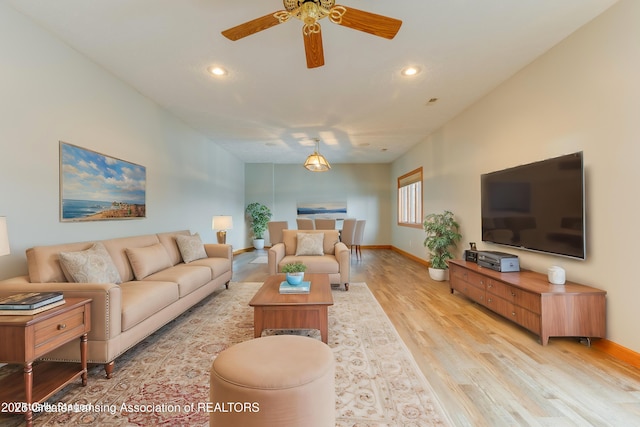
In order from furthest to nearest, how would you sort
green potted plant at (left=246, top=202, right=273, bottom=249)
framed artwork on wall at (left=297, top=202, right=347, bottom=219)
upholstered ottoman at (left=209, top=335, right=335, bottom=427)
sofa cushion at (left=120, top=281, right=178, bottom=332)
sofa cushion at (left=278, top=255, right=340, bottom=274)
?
framed artwork on wall at (left=297, top=202, right=347, bottom=219) < green potted plant at (left=246, top=202, right=273, bottom=249) < sofa cushion at (left=278, top=255, right=340, bottom=274) < sofa cushion at (left=120, top=281, right=178, bottom=332) < upholstered ottoman at (left=209, top=335, right=335, bottom=427)

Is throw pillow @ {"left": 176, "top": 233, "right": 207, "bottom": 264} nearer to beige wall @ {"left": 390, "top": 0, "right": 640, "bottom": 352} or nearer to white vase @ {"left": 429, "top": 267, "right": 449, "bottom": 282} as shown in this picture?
white vase @ {"left": 429, "top": 267, "right": 449, "bottom": 282}

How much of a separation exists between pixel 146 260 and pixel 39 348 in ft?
5.14

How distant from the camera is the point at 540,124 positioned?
9.78 ft

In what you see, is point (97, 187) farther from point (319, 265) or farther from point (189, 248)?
point (319, 265)

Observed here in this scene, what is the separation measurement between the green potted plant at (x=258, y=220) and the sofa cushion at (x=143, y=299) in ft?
19.5

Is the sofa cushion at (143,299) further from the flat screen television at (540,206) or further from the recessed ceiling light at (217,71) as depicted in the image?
the flat screen television at (540,206)

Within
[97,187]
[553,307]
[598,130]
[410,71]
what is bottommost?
[553,307]

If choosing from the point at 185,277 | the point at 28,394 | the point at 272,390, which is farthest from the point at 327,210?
the point at 272,390

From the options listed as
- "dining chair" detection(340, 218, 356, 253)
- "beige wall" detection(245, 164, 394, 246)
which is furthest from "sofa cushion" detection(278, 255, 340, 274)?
"beige wall" detection(245, 164, 394, 246)

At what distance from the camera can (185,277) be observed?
118 inches

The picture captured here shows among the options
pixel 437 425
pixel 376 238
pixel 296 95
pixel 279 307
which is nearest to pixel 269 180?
pixel 376 238

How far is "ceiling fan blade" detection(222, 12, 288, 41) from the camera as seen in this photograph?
191 cm

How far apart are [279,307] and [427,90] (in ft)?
10.7

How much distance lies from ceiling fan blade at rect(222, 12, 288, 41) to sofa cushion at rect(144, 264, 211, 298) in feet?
7.55
